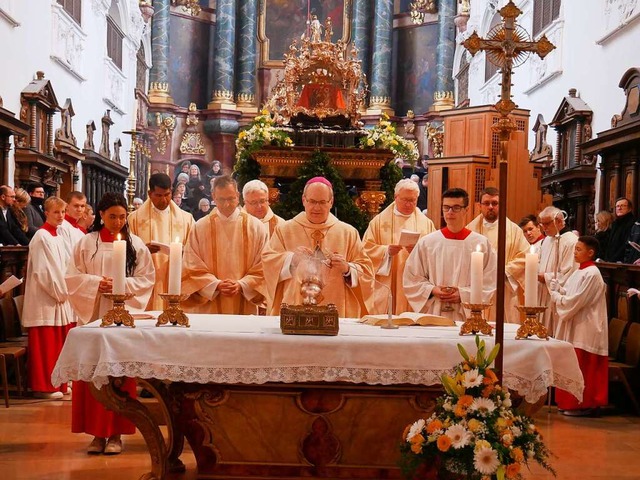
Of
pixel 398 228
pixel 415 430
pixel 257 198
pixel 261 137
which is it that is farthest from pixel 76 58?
pixel 415 430

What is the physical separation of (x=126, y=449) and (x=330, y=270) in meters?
1.84

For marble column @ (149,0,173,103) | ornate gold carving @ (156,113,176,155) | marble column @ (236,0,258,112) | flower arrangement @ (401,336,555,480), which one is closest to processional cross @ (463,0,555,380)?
flower arrangement @ (401,336,555,480)

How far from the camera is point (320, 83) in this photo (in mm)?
18219

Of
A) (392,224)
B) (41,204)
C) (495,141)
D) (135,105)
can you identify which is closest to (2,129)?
(41,204)

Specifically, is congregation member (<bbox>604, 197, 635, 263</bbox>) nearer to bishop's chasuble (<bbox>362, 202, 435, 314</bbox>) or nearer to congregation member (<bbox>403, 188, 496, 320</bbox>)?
bishop's chasuble (<bbox>362, 202, 435, 314</bbox>)

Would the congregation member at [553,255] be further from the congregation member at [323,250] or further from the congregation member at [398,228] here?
the congregation member at [323,250]

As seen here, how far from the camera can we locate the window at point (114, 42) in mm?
22545

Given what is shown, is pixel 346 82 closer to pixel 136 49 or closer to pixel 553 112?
pixel 553 112

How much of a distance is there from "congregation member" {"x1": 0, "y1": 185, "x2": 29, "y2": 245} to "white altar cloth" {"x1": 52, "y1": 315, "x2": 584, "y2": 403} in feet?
20.5

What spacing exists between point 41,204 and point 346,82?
264 inches

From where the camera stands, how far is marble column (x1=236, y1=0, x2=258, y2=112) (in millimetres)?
27953

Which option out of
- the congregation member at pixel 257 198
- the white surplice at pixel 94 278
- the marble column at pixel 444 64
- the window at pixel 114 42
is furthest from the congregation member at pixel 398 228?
the marble column at pixel 444 64

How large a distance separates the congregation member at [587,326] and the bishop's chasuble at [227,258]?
10.1 feet

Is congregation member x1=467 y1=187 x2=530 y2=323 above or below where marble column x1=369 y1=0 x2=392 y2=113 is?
below
